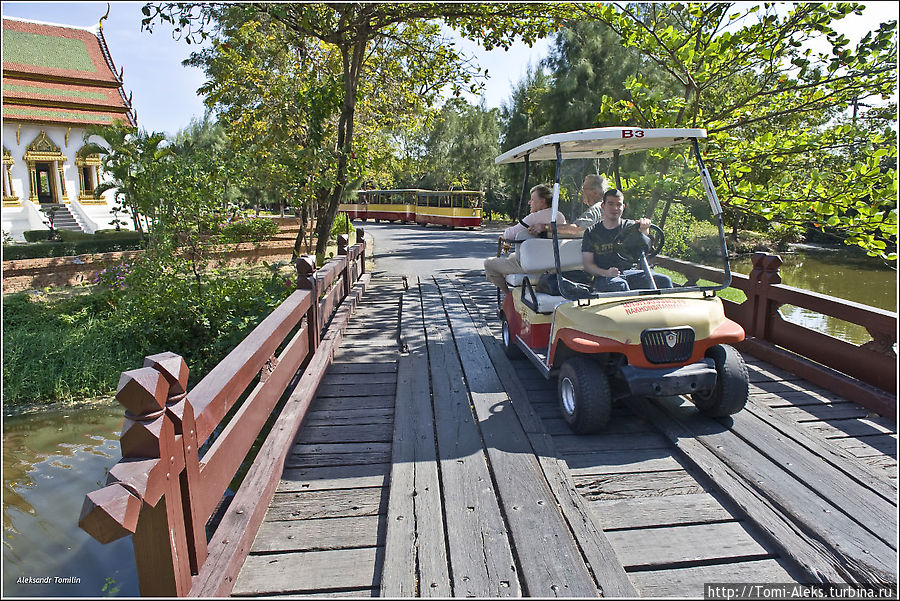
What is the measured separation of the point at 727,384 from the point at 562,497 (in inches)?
59.8

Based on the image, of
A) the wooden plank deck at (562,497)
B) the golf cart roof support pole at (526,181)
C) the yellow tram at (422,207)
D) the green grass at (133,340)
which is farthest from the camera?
the yellow tram at (422,207)

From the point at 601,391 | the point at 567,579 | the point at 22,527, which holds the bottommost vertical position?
the point at 22,527

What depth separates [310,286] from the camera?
5.36 m

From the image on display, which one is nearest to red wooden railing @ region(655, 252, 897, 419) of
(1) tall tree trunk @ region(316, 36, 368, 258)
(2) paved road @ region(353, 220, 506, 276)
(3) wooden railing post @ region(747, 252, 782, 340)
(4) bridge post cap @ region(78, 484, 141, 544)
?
(3) wooden railing post @ region(747, 252, 782, 340)

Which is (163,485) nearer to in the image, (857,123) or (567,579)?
(567,579)

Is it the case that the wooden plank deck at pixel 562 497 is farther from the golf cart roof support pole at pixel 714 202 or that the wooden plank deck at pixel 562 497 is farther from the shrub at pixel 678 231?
the shrub at pixel 678 231

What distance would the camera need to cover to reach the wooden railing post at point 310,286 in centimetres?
536

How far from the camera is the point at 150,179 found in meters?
7.96

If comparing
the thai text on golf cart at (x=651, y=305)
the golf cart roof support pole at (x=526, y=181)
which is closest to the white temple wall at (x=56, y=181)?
the golf cart roof support pole at (x=526, y=181)

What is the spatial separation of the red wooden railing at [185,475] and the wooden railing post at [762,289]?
177 inches

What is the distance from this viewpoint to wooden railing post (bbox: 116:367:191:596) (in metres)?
1.95

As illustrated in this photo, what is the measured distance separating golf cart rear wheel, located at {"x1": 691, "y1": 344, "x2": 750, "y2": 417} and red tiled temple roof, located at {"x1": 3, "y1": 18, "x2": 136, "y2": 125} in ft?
95.4

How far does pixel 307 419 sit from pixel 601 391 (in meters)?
2.05

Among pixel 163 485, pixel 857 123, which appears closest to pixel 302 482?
pixel 163 485
